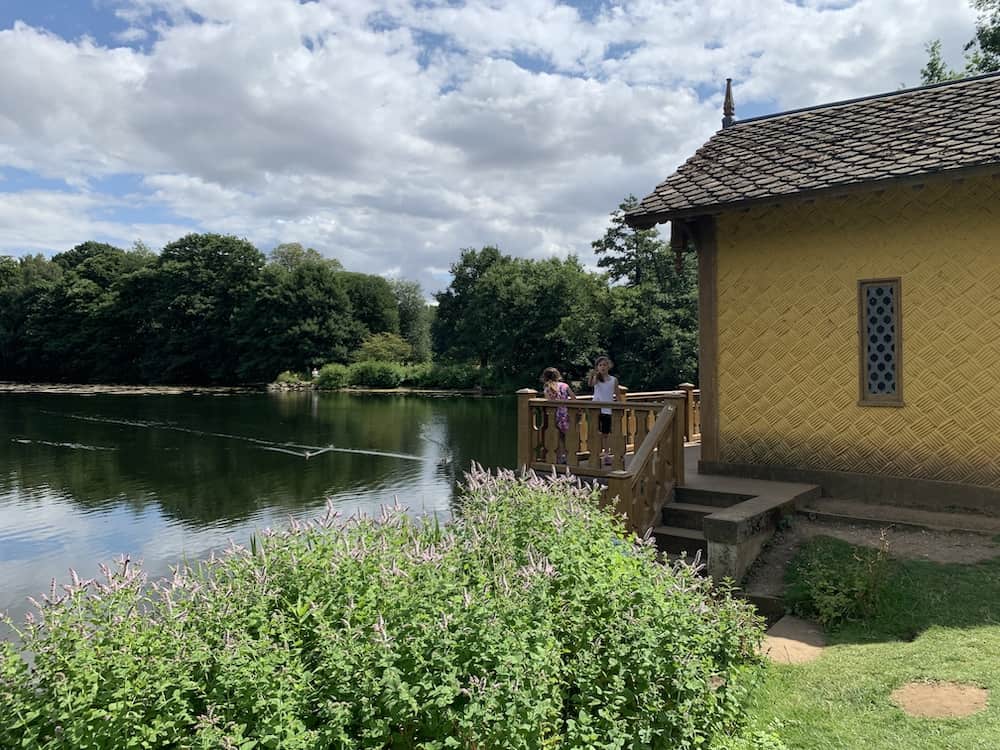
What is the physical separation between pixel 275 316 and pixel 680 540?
203 feet

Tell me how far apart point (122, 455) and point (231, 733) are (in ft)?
80.3

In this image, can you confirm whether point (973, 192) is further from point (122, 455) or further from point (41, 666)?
point (122, 455)

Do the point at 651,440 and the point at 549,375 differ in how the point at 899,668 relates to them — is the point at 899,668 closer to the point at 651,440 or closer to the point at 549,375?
the point at 651,440

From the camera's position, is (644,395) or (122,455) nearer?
(644,395)

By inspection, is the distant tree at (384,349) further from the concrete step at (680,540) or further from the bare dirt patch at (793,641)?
the bare dirt patch at (793,641)

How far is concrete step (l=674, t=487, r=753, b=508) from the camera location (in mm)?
8656

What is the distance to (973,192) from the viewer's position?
8.34 m

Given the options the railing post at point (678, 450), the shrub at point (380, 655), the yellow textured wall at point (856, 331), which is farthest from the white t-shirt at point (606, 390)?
the shrub at point (380, 655)

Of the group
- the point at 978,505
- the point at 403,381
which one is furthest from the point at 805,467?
the point at 403,381

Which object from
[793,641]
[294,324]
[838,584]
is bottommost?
[793,641]

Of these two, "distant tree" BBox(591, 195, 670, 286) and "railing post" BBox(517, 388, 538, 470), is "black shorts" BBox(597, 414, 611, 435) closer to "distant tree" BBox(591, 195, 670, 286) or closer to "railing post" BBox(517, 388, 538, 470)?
"railing post" BBox(517, 388, 538, 470)

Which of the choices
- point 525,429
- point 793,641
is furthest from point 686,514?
point 793,641

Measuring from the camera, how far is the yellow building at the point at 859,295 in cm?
834

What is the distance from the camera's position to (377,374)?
6066 centimetres
